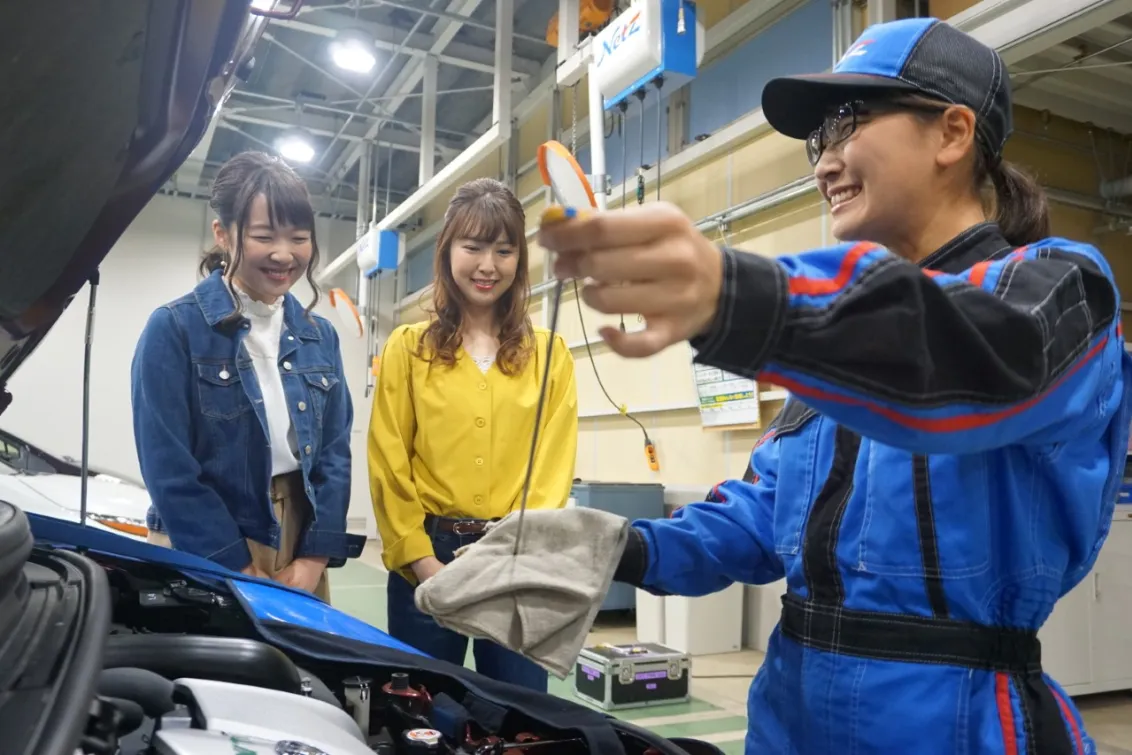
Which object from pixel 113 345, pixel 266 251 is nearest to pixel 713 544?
pixel 266 251

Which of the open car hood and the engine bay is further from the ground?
the open car hood

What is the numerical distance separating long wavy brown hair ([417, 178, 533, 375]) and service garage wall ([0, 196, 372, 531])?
24.1 feet

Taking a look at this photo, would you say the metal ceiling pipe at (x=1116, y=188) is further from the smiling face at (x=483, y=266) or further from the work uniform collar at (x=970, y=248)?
the work uniform collar at (x=970, y=248)

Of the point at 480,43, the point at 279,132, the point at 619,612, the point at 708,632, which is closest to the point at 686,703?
the point at 708,632

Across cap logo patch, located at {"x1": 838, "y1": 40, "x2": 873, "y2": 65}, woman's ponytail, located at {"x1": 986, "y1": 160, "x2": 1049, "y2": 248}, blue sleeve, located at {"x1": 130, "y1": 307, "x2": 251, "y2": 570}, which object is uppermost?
cap logo patch, located at {"x1": 838, "y1": 40, "x2": 873, "y2": 65}

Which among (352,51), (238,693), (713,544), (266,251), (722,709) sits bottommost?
(722,709)

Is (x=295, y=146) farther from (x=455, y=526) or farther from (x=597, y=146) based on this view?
(x=455, y=526)

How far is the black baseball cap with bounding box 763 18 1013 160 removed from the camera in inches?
32.4

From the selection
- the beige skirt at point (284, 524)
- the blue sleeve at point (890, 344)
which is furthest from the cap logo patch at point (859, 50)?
the beige skirt at point (284, 524)

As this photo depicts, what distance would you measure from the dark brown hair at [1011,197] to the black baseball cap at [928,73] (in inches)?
0.5

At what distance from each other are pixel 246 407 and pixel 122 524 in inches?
83.1

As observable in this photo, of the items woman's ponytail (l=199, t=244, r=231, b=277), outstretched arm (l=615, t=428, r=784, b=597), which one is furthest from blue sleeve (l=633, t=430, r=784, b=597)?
woman's ponytail (l=199, t=244, r=231, b=277)

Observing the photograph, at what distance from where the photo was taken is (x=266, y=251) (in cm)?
156

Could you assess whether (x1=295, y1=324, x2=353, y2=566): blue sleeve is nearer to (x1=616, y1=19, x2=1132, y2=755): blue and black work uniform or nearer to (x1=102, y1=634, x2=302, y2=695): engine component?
(x1=102, y1=634, x2=302, y2=695): engine component
